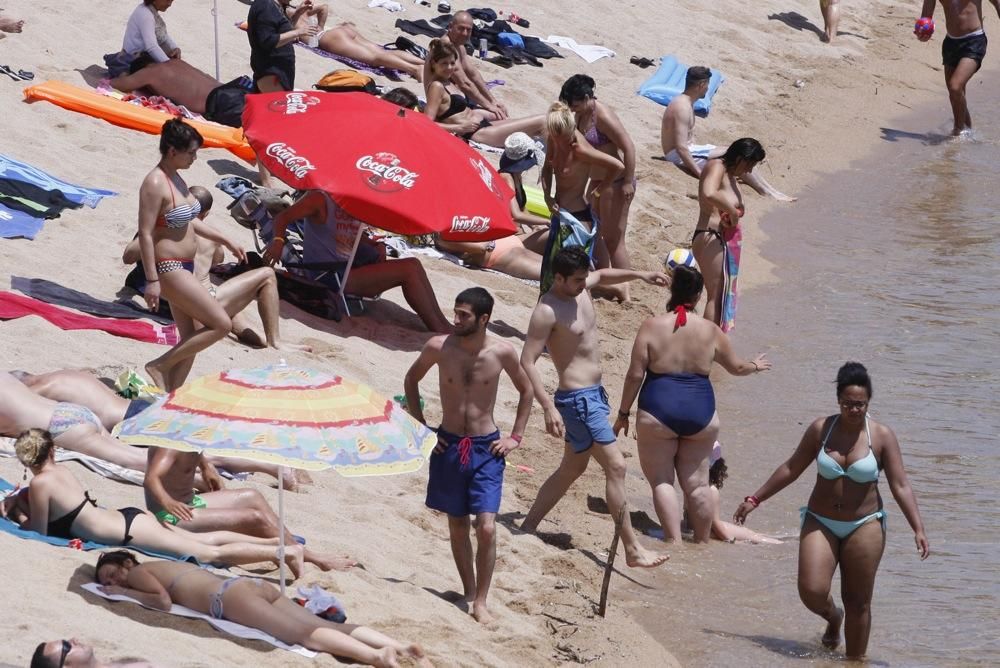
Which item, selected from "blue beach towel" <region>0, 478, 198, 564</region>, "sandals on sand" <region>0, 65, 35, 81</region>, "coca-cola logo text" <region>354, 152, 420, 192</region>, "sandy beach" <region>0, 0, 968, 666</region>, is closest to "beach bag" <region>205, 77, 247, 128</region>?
"sandy beach" <region>0, 0, 968, 666</region>

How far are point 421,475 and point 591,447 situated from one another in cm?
109

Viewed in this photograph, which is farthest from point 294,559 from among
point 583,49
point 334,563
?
point 583,49

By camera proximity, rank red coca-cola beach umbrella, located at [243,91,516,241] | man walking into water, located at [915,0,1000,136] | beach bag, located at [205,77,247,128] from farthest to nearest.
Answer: man walking into water, located at [915,0,1000,136], beach bag, located at [205,77,247,128], red coca-cola beach umbrella, located at [243,91,516,241]

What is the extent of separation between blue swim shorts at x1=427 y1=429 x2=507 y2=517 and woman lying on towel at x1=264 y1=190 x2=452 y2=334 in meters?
3.44

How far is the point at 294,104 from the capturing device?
10.1 metres

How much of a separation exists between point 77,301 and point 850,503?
188 inches

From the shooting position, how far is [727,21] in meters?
19.8

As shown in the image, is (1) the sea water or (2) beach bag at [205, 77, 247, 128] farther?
(2) beach bag at [205, 77, 247, 128]

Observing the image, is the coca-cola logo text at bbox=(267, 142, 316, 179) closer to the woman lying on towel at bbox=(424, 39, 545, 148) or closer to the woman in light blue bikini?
the woman lying on towel at bbox=(424, 39, 545, 148)

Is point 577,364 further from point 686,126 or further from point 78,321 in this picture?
point 686,126

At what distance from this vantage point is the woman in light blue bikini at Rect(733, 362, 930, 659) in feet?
21.8

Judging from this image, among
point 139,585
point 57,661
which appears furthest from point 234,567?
point 57,661

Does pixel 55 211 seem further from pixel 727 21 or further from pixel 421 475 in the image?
pixel 727 21

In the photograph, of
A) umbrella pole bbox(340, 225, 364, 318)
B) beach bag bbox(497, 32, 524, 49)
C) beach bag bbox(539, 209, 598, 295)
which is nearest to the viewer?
umbrella pole bbox(340, 225, 364, 318)
